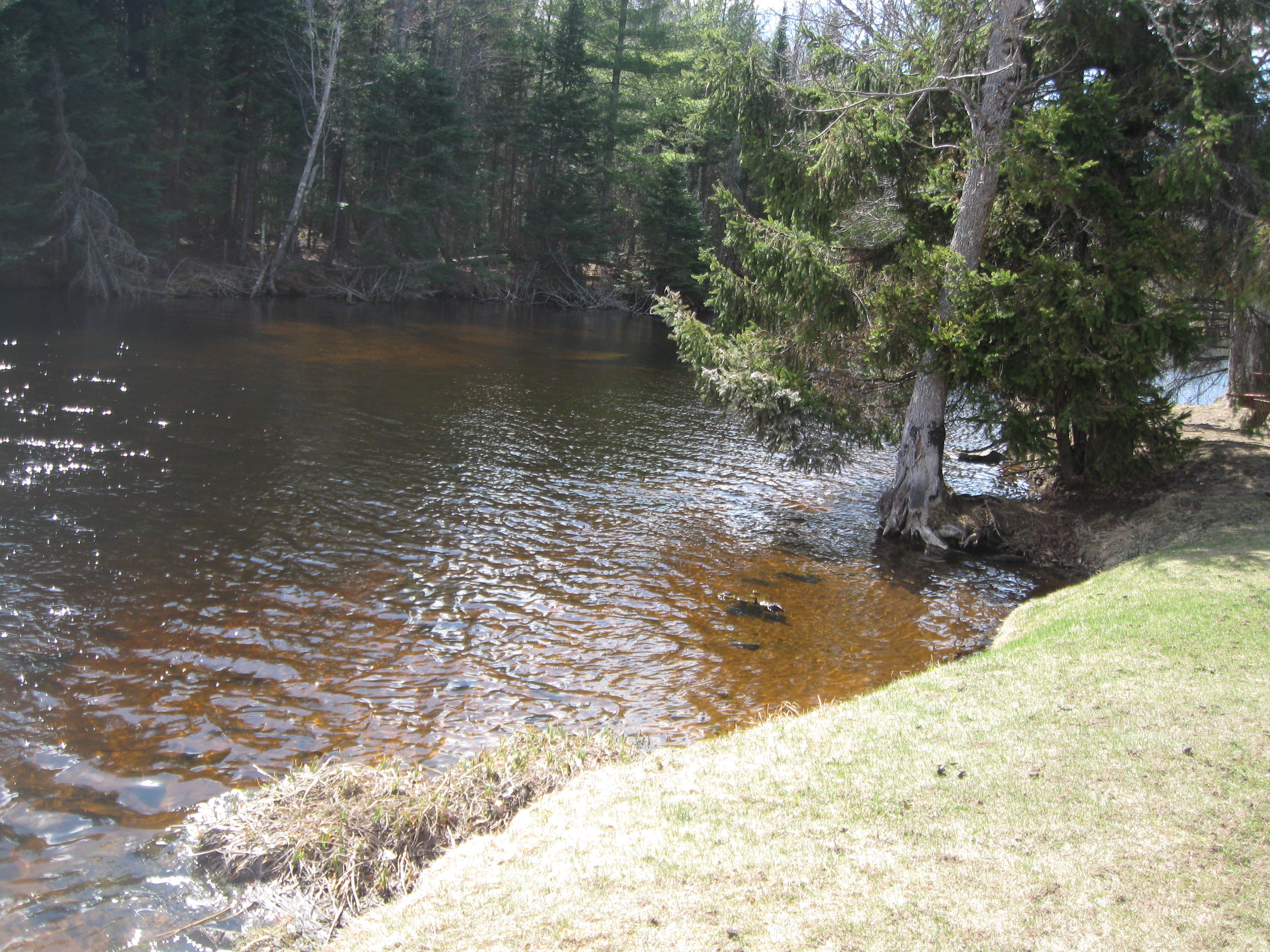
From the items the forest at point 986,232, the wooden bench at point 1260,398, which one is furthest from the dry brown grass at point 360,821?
the wooden bench at point 1260,398

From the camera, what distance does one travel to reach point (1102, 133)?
1308cm

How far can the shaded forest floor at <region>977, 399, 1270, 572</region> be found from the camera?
12773 mm

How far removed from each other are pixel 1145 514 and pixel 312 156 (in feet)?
117

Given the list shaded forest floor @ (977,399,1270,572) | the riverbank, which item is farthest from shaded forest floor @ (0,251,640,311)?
the riverbank

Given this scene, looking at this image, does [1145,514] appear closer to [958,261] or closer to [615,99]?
[958,261]

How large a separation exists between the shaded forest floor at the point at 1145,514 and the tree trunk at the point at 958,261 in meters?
1.18

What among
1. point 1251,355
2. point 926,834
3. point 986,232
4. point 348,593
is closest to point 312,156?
point 986,232

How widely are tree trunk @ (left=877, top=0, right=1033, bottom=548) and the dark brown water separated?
2.53 feet

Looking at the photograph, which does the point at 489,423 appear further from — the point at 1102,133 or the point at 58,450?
the point at 1102,133

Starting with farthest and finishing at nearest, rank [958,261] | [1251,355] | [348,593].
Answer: [1251,355] < [958,261] < [348,593]

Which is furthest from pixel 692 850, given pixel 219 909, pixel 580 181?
pixel 580 181

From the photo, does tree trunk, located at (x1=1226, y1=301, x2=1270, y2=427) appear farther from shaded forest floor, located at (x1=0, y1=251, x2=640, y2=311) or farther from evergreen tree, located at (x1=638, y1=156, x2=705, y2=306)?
evergreen tree, located at (x1=638, y1=156, x2=705, y2=306)

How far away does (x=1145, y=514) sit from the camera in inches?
539

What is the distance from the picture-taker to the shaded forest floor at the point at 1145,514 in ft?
41.9
